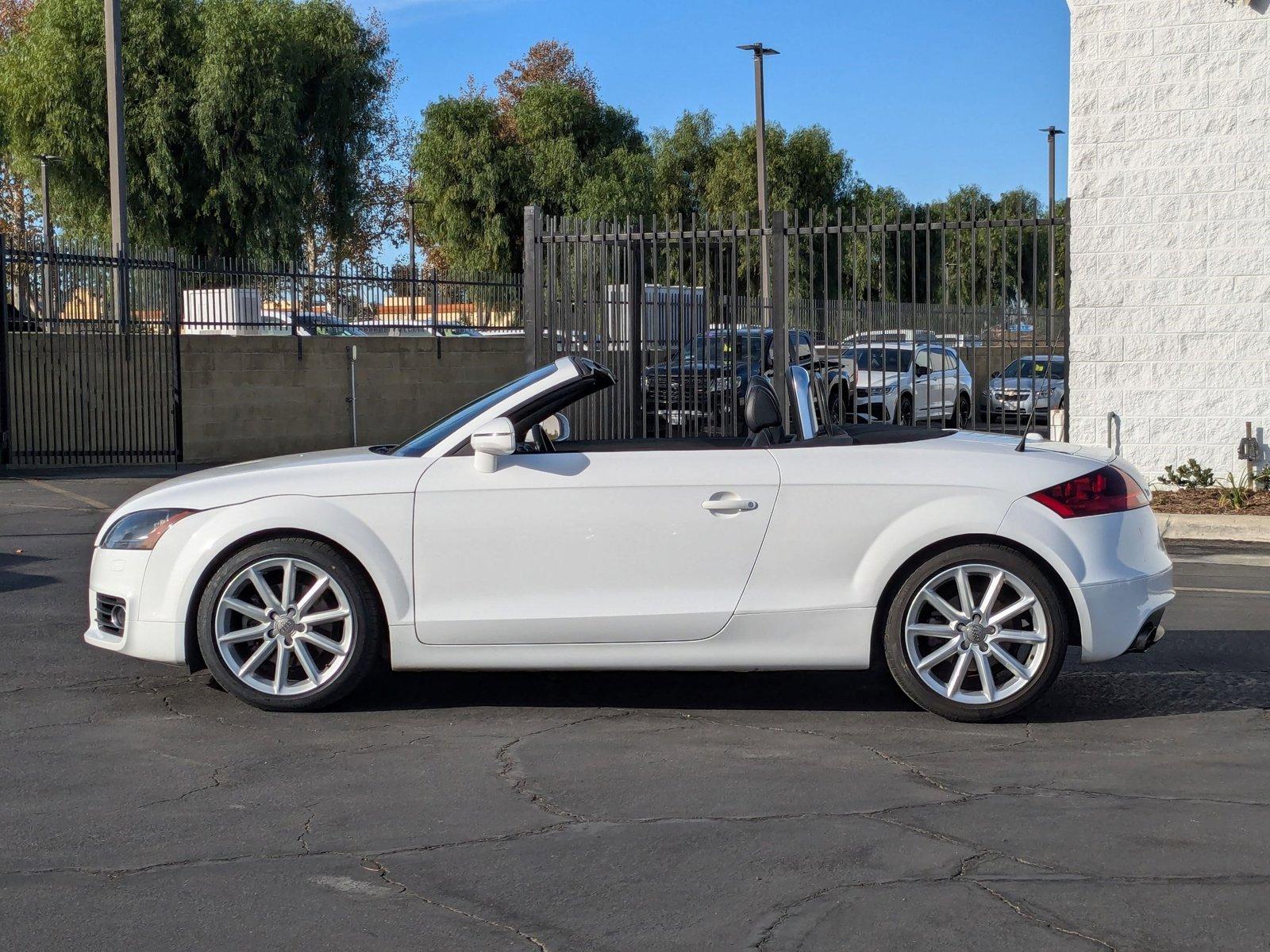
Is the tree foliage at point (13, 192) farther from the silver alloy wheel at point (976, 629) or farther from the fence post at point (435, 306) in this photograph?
the silver alloy wheel at point (976, 629)

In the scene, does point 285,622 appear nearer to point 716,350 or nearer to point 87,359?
point 716,350

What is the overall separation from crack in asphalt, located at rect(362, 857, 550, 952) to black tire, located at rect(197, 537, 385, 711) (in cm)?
166

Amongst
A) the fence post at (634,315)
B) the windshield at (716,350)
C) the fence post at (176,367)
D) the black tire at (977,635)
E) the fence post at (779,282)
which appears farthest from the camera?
the fence post at (176,367)

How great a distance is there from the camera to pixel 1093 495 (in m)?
5.81

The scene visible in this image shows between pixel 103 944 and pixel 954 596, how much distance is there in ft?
11.0

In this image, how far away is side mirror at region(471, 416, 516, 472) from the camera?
18.8 ft

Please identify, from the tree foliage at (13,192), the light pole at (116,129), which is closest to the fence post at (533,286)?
the light pole at (116,129)

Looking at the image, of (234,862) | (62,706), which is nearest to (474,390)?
(62,706)

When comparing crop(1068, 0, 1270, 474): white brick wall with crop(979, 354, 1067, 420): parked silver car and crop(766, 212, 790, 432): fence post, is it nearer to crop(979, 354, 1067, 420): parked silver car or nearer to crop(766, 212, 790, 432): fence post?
crop(979, 354, 1067, 420): parked silver car

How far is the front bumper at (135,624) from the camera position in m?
5.86

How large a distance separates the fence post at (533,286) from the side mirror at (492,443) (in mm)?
9649

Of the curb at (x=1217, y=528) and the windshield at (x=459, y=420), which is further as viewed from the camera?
the curb at (x=1217, y=528)

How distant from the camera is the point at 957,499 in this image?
573cm

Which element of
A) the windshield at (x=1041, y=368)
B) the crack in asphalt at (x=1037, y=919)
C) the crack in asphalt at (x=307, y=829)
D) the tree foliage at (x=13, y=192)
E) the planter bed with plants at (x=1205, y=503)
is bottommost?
A: the crack in asphalt at (x=1037, y=919)
